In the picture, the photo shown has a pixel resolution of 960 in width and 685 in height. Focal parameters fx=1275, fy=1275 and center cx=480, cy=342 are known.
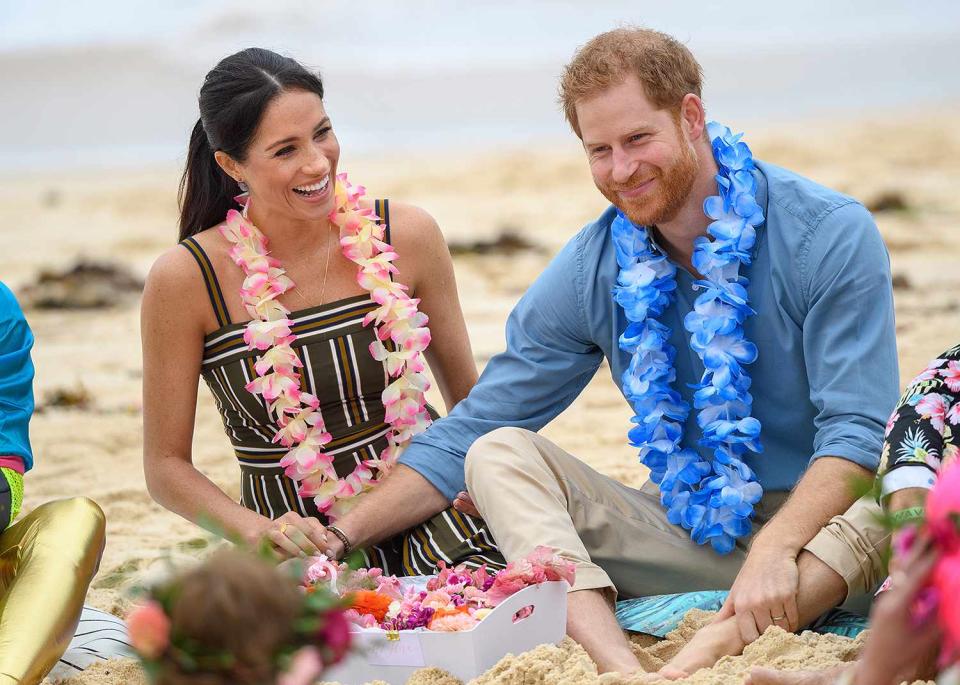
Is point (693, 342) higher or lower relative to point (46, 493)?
higher

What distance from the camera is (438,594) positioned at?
3.30 metres

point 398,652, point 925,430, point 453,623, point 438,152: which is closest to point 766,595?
point 925,430

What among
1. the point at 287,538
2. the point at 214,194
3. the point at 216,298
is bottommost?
the point at 287,538

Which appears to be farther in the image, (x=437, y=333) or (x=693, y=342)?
(x=437, y=333)

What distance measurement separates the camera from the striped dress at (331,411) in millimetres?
3973

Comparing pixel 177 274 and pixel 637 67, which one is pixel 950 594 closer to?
pixel 637 67

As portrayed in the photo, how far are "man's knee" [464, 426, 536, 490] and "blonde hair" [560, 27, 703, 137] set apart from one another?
100 cm

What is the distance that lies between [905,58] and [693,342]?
25.2 metres

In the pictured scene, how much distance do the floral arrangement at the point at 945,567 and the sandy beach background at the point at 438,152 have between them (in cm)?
113

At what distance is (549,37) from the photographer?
103 ft

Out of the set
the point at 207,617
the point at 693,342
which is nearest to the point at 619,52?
the point at 693,342

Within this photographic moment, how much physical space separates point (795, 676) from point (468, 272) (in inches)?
321

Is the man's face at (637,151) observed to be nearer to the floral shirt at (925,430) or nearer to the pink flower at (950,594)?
the floral shirt at (925,430)

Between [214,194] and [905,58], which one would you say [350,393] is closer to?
[214,194]
